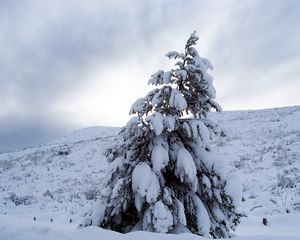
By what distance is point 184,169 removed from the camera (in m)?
6.20

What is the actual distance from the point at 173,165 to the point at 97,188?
172 cm

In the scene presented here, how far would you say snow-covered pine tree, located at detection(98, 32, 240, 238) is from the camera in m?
6.18

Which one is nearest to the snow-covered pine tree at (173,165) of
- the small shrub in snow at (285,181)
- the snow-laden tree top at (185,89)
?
the snow-laden tree top at (185,89)

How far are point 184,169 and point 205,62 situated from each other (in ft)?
6.84

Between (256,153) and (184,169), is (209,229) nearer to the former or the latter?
(184,169)

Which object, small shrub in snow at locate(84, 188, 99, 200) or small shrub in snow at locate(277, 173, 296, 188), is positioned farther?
small shrub in snow at locate(84, 188, 99, 200)

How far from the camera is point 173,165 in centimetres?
654

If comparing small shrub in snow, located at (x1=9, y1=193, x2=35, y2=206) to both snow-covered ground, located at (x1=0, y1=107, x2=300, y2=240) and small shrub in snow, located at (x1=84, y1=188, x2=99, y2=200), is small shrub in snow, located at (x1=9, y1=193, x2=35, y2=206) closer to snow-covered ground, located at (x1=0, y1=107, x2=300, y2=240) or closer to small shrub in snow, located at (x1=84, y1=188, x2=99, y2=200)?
snow-covered ground, located at (x1=0, y1=107, x2=300, y2=240)

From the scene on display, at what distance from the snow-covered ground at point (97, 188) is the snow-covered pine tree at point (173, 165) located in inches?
23.2

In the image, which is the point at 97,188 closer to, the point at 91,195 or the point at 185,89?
the point at 185,89

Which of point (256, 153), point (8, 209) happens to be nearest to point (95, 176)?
point (8, 209)

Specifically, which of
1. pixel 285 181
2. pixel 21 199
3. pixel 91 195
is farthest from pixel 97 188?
pixel 21 199

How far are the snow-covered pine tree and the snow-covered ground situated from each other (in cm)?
59

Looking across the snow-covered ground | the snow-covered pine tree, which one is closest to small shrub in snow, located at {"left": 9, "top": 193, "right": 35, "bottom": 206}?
the snow-covered ground
